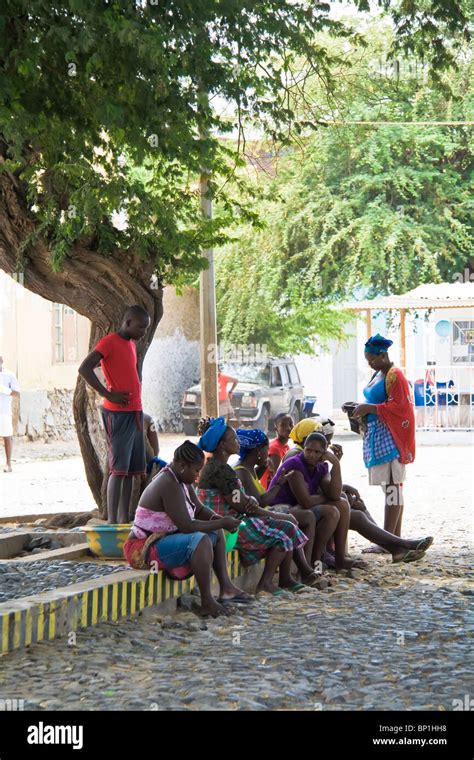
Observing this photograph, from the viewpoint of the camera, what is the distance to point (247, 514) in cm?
817

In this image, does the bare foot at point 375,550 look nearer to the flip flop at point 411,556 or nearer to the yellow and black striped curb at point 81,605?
the flip flop at point 411,556

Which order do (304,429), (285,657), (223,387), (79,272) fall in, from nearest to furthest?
1. (285,657)
2. (304,429)
3. (79,272)
4. (223,387)

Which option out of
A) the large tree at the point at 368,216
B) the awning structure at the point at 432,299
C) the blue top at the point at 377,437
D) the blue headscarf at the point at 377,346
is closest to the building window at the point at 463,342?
the large tree at the point at 368,216

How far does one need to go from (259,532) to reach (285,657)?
202 cm

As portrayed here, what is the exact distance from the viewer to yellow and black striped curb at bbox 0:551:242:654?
20.6 feet

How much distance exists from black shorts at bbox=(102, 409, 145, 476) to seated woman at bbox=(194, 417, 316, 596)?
4.78 ft

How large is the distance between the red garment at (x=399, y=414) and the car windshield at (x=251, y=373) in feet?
55.4

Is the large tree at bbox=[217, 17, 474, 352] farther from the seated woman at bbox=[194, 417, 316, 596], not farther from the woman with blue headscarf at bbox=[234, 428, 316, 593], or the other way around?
the seated woman at bbox=[194, 417, 316, 596]

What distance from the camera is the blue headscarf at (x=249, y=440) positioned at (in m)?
8.53

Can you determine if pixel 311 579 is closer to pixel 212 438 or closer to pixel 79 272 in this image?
pixel 212 438

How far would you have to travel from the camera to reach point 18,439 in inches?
991

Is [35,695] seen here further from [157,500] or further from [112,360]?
[112,360]

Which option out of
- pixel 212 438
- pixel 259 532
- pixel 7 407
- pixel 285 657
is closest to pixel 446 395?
pixel 7 407
